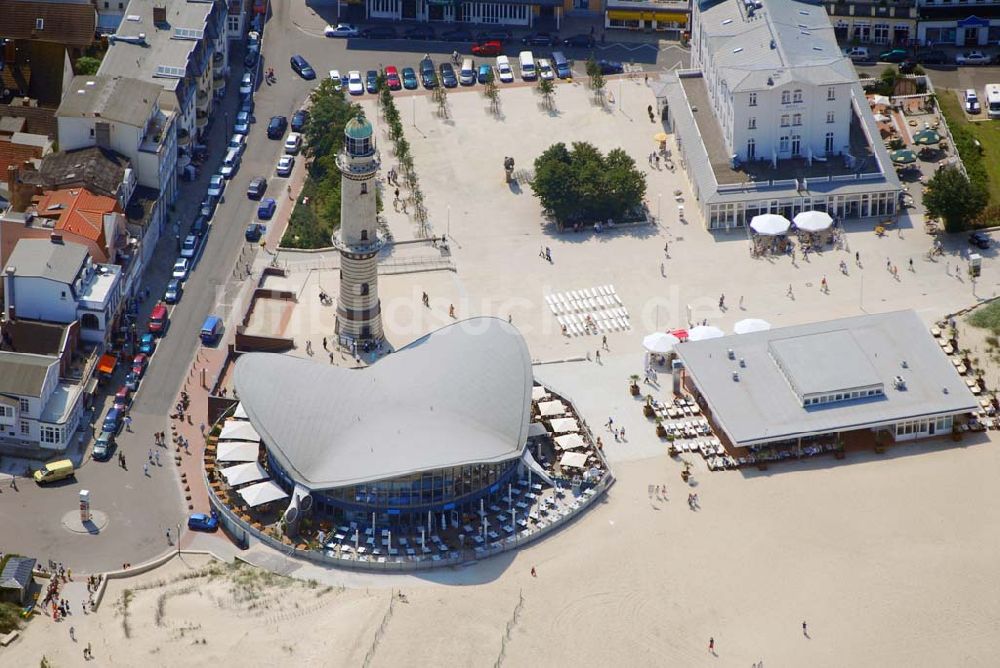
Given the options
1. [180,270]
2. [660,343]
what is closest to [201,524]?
[180,270]

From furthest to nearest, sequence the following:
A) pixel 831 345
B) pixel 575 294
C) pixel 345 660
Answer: pixel 575 294
pixel 831 345
pixel 345 660

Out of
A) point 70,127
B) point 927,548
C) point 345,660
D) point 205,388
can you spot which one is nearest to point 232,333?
point 205,388

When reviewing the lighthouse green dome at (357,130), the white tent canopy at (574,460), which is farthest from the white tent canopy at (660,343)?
the lighthouse green dome at (357,130)

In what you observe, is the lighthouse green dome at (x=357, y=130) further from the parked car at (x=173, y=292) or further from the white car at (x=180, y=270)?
the white car at (x=180, y=270)

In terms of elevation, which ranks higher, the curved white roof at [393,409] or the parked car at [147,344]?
the curved white roof at [393,409]

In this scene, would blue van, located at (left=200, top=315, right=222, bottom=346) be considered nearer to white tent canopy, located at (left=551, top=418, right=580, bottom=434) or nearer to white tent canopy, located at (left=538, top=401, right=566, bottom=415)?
white tent canopy, located at (left=538, top=401, right=566, bottom=415)

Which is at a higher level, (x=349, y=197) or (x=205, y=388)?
(x=349, y=197)

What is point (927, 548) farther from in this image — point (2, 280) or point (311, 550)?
point (2, 280)
